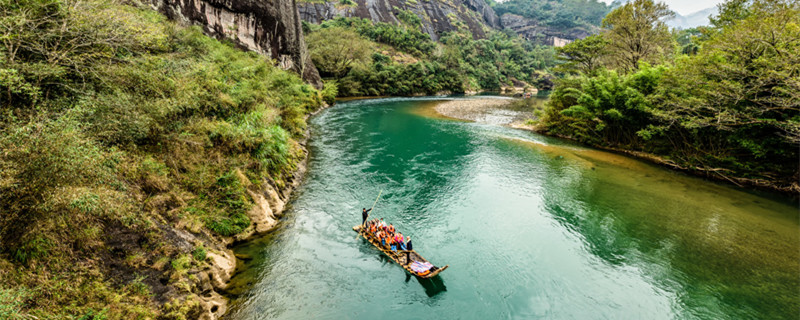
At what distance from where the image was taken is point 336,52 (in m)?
63.1

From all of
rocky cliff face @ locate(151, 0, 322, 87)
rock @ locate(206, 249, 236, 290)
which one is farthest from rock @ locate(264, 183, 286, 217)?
rocky cliff face @ locate(151, 0, 322, 87)

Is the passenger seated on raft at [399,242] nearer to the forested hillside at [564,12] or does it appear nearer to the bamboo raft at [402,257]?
the bamboo raft at [402,257]

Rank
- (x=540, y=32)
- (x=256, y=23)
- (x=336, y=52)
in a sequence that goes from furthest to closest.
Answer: (x=540, y=32) → (x=336, y=52) → (x=256, y=23)

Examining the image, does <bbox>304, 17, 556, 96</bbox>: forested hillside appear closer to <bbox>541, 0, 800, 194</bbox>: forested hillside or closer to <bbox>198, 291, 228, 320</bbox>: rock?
<bbox>541, 0, 800, 194</bbox>: forested hillside

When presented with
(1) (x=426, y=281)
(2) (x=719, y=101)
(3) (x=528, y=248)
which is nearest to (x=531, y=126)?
(2) (x=719, y=101)

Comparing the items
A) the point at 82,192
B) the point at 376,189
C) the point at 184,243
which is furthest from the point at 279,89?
the point at 82,192

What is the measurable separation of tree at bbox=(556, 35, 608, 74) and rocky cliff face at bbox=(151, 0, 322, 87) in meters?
38.4

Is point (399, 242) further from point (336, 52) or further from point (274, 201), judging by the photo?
point (336, 52)

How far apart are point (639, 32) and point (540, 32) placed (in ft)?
534

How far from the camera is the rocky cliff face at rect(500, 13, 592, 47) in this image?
542 ft

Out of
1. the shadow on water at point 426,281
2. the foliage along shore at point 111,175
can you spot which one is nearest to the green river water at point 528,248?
the shadow on water at point 426,281

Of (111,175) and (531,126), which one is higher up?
(531,126)

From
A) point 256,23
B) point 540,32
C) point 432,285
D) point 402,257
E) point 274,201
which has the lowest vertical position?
point 432,285

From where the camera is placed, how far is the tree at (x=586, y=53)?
33906 millimetres
